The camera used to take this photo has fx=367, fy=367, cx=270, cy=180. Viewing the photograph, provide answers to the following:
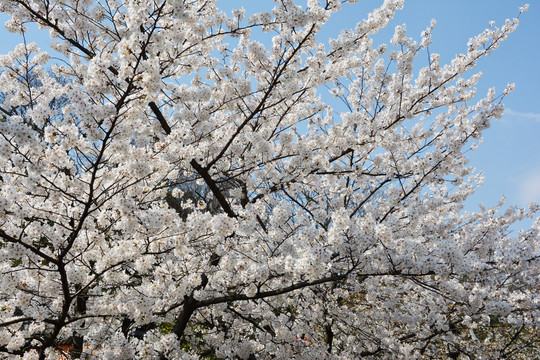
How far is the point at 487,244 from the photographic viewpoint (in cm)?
513

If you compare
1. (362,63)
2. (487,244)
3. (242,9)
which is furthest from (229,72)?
(487,244)

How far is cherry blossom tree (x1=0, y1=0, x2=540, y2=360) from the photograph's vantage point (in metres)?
3.41

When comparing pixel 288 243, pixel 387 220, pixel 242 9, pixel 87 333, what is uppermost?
pixel 242 9

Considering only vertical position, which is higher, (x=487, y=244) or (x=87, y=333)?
(x=487, y=244)

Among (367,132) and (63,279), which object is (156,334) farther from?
(367,132)

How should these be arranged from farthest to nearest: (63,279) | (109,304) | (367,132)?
(367,132) → (109,304) → (63,279)

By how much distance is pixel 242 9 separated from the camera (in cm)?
554

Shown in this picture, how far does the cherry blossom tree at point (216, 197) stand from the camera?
3408 mm

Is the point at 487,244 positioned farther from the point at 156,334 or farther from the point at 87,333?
the point at 87,333

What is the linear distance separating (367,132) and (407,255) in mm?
2986

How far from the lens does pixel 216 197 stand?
548cm

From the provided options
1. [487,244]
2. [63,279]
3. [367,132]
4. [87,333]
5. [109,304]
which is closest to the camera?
[63,279]

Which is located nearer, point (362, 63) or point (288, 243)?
point (288, 243)

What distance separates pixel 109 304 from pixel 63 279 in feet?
2.76
